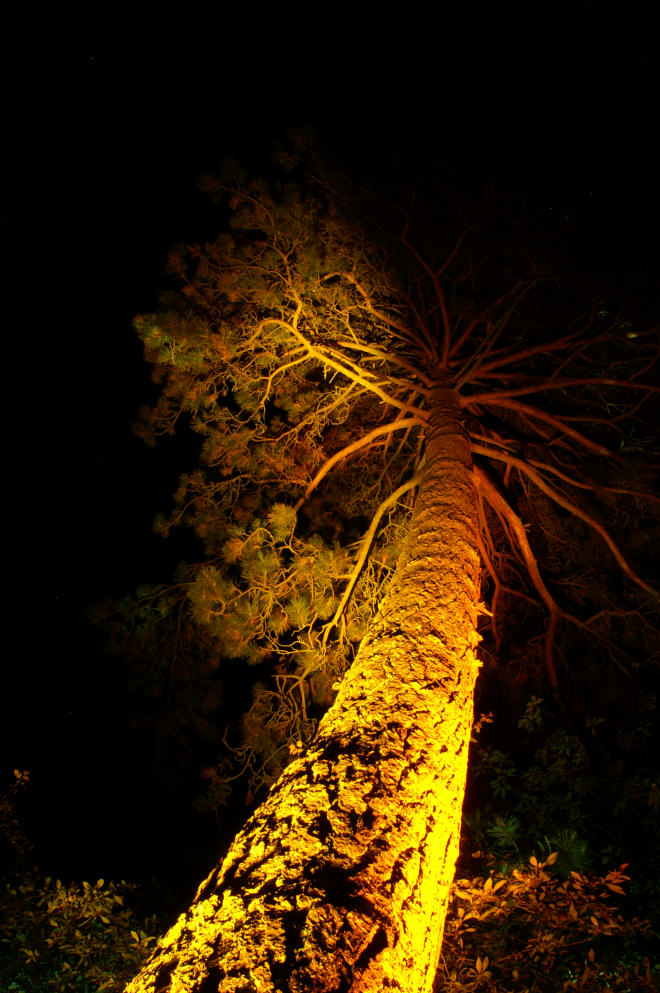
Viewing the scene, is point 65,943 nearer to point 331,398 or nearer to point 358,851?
point 358,851

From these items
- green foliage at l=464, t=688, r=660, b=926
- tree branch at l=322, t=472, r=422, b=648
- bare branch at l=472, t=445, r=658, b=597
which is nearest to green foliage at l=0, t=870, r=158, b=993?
tree branch at l=322, t=472, r=422, b=648

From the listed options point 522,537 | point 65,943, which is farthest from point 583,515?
point 65,943

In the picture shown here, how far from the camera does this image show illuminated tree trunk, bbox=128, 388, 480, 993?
3.09 ft

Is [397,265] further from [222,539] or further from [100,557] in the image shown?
[100,557]

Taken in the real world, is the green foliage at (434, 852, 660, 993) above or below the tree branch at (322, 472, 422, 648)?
below

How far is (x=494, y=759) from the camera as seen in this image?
4.32 metres

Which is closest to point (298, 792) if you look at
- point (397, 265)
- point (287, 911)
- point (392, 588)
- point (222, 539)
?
point (287, 911)

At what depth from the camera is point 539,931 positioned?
2305 millimetres

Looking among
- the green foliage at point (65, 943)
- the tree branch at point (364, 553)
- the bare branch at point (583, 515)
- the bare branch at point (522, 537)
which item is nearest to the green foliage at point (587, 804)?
the bare branch at point (522, 537)

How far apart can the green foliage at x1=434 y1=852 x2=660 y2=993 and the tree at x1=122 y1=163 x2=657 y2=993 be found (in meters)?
0.94

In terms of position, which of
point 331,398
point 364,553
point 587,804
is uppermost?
point 331,398

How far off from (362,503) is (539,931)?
13.3 ft

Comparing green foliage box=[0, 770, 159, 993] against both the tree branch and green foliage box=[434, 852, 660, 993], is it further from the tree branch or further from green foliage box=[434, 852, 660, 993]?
the tree branch

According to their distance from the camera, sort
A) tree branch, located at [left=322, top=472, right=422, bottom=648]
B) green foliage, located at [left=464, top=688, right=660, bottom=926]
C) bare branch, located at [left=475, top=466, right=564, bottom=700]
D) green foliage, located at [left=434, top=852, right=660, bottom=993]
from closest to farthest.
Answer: green foliage, located at [left=434, top=852, right=660, bottom=993], green foliage, located at [left=464, top=688, right=660, bottom=926], tree branch, located at [left=322, top=472, right=422, bottom=648], bare branch, located at [left=475, top=466, right=564, bottom=700]
